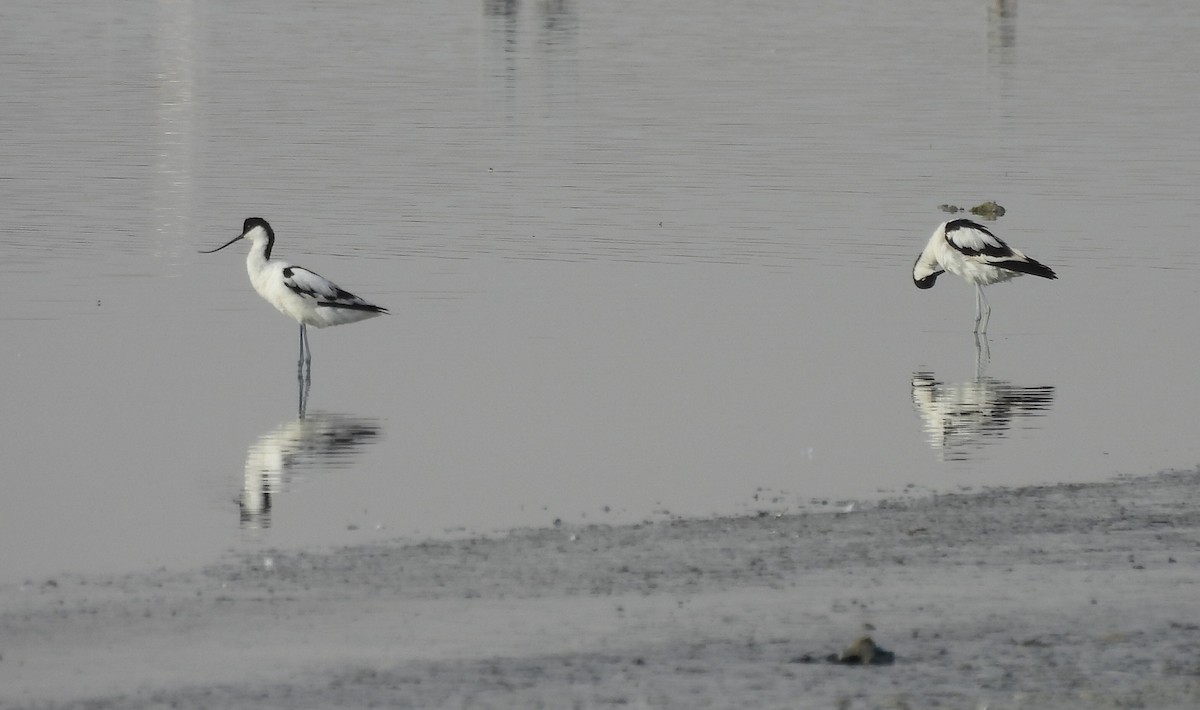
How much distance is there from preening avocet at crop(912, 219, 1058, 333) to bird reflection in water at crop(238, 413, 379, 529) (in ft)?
25.0

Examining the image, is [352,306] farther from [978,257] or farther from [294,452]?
[978,257]

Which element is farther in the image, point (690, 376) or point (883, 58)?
point (883, 58)

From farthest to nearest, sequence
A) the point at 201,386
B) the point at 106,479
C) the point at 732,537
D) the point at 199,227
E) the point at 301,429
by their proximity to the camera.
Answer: the point at 199,227, the point at 201,386, the point at 301,429, the point at 106,479, the point at 732,537

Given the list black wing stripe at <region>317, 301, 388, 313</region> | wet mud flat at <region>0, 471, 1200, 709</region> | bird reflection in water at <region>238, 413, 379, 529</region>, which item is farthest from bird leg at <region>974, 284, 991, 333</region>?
wet mud flat at <region>0, 471, 1200, 709</region>

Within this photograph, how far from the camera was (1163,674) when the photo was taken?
329 inches

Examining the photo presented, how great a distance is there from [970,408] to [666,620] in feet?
22.3

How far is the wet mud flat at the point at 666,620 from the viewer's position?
8211 millimetres

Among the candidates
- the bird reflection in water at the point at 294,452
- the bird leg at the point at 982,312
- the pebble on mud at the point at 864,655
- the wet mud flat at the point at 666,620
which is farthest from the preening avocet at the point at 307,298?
the pebble on mud at the point at 864,655

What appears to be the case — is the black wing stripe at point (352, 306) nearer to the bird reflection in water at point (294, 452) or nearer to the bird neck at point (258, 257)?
the bird neck at point (258, 257)

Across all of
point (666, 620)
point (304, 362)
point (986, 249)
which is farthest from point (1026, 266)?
point (666, 620)

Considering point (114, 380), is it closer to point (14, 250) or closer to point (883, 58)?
point (14, 250)

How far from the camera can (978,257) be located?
20281mm

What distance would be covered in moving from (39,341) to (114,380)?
6.24 ft

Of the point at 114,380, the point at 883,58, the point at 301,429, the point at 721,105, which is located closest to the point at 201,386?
the point at 114,380
